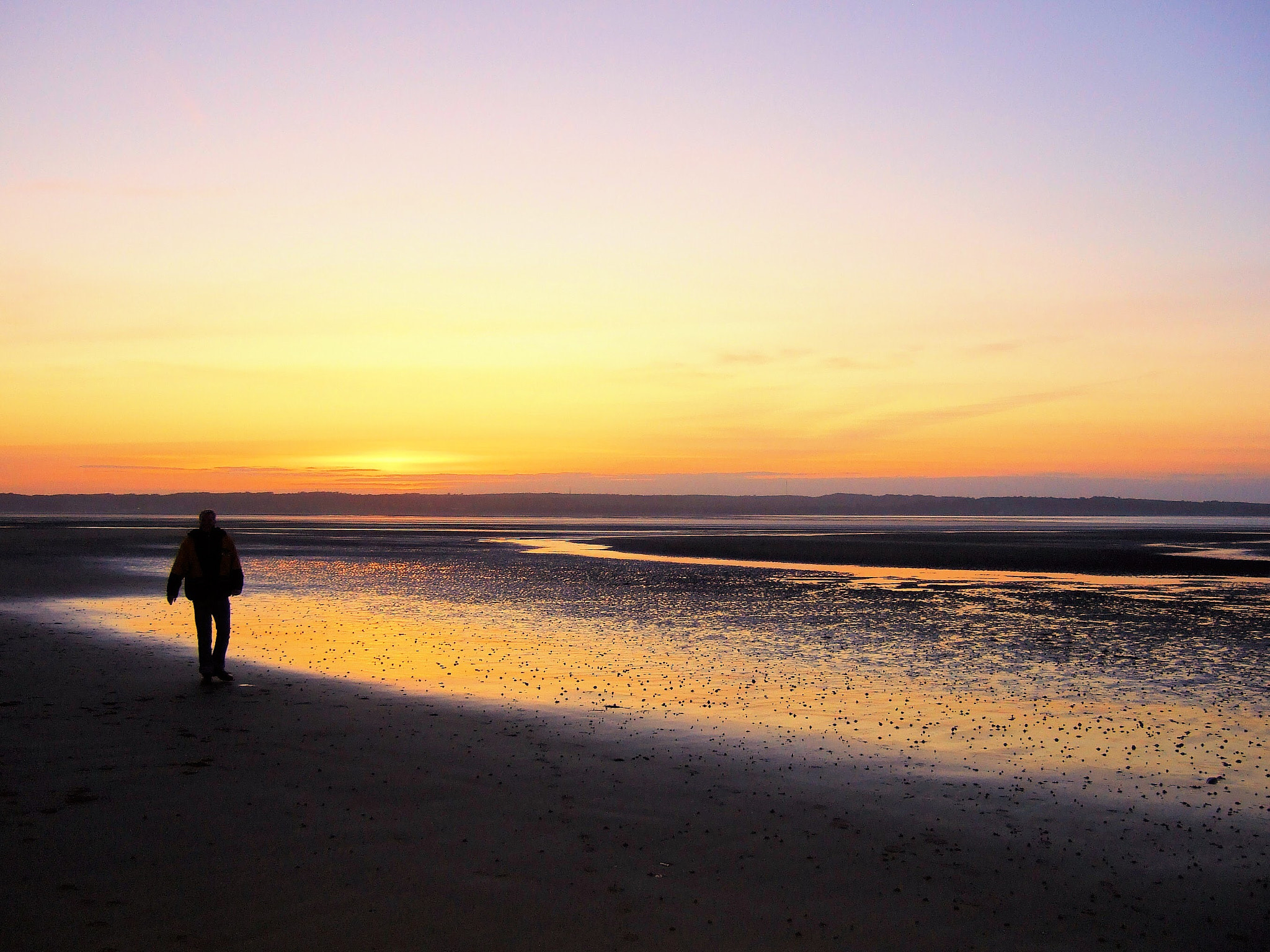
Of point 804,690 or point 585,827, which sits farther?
point 804,690

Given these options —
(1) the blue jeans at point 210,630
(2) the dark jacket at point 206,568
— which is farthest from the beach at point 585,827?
(2) the dark jacket at point 206,568

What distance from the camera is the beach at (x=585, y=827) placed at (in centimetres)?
590

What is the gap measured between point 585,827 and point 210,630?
26.8ft

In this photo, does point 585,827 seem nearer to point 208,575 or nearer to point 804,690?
point 804,690

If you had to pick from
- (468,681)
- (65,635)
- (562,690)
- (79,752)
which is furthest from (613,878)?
(65,635)

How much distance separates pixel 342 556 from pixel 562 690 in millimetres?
34104

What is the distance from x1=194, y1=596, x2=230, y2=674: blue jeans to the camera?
13250mm

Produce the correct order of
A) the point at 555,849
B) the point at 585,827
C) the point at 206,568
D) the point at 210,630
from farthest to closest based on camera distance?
1. the point at 206,568
2. the point at 210,630
3. the point at 585,827
4. the point at 555,849

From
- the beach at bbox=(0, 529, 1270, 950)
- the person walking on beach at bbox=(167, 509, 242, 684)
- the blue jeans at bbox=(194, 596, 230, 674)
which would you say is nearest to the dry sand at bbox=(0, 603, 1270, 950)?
the beach at bbox=(0, 529, 1270, 950)

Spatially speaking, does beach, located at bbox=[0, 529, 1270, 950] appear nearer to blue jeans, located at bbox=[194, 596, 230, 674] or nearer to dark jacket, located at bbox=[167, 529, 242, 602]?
blue jeans, located at bbox=[194, 596, 230, 674]

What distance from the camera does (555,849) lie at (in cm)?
713

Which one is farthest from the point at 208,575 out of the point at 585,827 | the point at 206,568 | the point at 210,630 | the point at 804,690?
the point at 804,690

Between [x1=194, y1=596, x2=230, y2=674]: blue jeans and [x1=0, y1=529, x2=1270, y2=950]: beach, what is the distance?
0.42 meters

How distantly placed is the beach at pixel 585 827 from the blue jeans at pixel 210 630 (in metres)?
0.42
